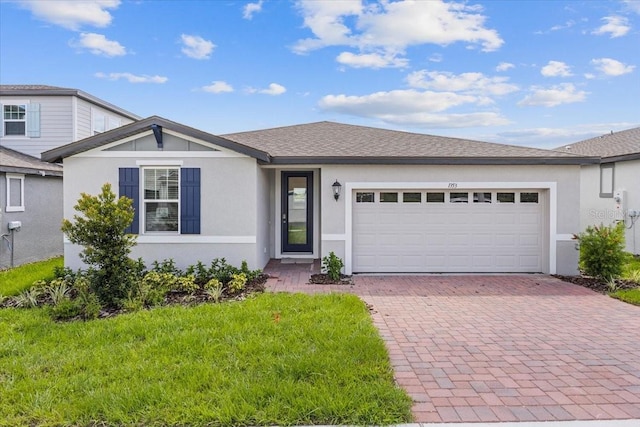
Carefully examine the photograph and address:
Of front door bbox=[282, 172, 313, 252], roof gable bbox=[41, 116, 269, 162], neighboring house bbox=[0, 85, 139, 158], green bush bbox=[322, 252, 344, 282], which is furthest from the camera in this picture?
neighboring house bbox=[0, 85, 139, 158]

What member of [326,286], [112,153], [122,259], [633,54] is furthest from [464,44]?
[122,259]

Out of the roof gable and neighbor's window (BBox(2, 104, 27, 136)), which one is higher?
neighbor's window (BBox(2, 104, 27, 136))

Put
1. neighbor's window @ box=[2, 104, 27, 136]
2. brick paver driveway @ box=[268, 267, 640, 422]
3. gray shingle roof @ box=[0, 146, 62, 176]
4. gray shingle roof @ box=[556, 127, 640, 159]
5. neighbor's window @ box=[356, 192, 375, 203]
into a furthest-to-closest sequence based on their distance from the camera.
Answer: neighbor's window @ box=[2, 104, 27, 136]
gray shingle roof @ box=[556, 127, 640, 159]
gray shingle roof @ box=[0, 146, 62, 176]
neighbor's window @ box=[356, 192, 375, 203]
brick paver driveway @ box=[268, 267, 640, 422]

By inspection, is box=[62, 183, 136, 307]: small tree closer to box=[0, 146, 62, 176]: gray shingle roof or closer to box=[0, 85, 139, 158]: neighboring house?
box=[0, 146, 62, 176]: gray shingle roof

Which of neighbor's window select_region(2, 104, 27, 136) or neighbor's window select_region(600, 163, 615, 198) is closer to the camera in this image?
neighbor's window select_region(600, 163, 615, 198)

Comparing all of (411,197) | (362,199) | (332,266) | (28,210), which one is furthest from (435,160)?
(28,210)

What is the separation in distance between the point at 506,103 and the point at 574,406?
50.6 feet

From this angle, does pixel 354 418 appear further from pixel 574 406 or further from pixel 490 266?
pixel 490 266

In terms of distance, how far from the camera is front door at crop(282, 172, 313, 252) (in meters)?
12.1

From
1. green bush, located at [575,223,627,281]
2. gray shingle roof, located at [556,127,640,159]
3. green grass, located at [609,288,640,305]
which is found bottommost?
green grass, located at [609,288,640,305]

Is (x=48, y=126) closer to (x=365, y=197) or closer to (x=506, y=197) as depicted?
(x=365, y=197)

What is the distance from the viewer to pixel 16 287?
838cm

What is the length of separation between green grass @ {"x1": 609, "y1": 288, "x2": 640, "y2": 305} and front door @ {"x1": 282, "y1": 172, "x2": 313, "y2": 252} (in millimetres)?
7276

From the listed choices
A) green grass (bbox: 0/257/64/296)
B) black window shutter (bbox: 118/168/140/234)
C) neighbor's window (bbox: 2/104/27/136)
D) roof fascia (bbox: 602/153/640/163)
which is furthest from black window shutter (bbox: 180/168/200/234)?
roof fascia (bbox: 602/153/640/163)
